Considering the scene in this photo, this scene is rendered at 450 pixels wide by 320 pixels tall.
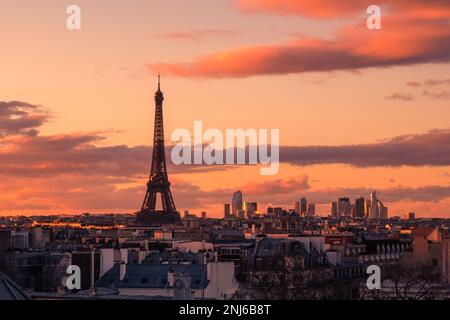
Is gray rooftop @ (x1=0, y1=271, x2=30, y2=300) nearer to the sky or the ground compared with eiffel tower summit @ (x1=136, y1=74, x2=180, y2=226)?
nearer to the ground

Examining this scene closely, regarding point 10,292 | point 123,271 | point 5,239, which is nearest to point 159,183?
point 5,239

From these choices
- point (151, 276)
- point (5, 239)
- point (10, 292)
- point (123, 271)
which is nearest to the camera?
point (10, 292)

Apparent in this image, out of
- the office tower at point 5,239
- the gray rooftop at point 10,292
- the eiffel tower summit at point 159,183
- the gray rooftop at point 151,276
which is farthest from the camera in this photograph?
the eiffel tower summit at point 159,183

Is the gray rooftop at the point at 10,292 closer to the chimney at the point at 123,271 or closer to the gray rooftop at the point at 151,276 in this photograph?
the gray rooftop at the point at 151,276

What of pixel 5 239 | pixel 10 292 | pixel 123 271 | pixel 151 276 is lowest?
pixel 151 276

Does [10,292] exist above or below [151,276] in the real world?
above

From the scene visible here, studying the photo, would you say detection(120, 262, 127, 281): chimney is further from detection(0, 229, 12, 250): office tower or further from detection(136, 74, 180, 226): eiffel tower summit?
detection(136, 74, 180, 226): eiffel tower summit

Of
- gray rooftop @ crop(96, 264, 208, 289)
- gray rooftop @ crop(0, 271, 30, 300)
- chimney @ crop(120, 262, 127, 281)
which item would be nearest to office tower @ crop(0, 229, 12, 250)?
chimney @ crop(120, 262, 127, 281)

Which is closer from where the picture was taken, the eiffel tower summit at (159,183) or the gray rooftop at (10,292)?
the gray rooftop at (10,292)

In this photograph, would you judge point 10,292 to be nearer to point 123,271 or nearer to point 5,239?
point 123,271

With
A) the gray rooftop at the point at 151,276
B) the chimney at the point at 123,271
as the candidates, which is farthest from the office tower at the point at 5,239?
the gray rooftop at the point at 151,276
